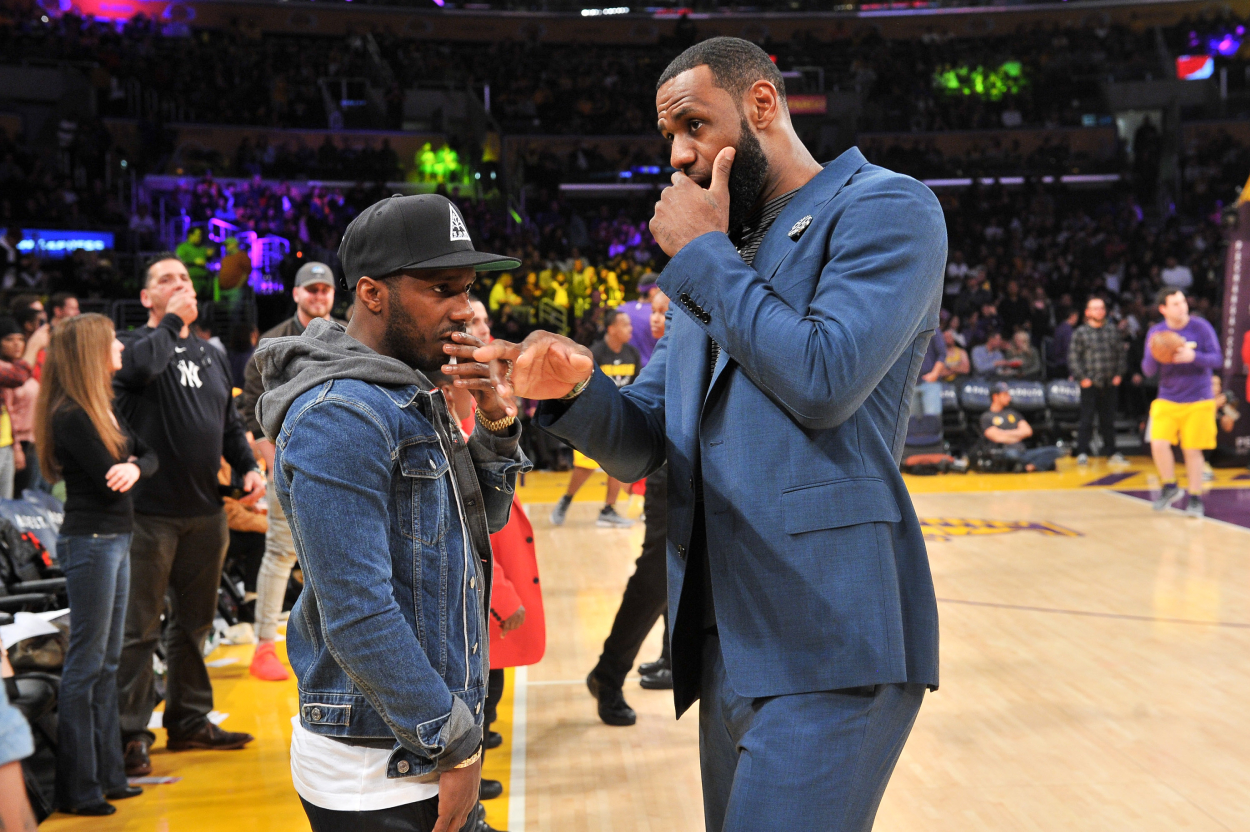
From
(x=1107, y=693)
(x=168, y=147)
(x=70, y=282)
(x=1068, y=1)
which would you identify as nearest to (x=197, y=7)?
(x=168, y=147)

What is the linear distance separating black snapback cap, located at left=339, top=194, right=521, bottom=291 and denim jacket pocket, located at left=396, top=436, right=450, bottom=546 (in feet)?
0.98

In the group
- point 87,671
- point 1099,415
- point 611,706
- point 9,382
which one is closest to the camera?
point 87,671

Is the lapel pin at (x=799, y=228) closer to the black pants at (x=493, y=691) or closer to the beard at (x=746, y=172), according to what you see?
the beard at (x=746, y=172)

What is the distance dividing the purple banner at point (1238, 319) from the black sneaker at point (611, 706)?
954cm

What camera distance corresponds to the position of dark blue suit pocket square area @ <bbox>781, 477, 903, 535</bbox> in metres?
1.53

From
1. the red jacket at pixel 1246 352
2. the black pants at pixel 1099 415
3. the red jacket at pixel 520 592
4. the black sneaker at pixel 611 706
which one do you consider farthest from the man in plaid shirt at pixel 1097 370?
the red jacket at pixel 520 592

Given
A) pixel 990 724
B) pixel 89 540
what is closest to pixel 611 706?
pixel 990 724

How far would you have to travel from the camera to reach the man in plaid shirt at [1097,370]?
12.7m

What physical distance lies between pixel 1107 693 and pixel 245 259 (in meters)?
12.9

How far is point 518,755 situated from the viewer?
4281 mm

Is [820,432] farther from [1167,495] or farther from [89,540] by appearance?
[1167,495]

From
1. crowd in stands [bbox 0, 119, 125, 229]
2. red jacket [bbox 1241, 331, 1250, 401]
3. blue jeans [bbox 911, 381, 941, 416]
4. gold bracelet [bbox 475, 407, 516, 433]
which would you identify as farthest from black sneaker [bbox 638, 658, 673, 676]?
crowd in stands [bbox 0, 119, 125, 229]

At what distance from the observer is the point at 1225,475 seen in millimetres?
11664

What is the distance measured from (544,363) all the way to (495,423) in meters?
0.28
